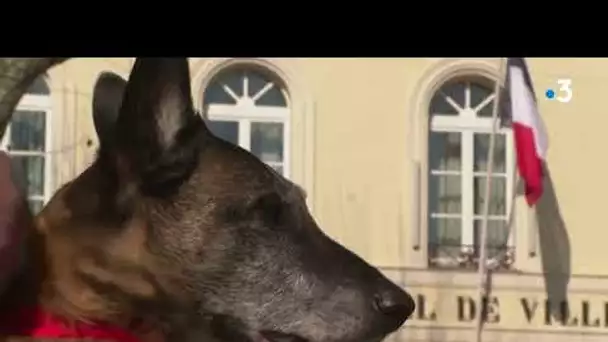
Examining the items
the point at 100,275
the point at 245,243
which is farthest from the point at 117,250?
the point at 245,243

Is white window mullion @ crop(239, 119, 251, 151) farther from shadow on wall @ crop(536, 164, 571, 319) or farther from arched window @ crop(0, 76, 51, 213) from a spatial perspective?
shadow on wall @ crop(536, 164, 571, 319)

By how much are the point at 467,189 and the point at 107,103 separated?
1013mm

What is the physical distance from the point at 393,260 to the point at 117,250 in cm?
73

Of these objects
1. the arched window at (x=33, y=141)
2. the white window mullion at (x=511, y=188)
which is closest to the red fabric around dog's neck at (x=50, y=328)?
the arched window at (x=33, y=141)

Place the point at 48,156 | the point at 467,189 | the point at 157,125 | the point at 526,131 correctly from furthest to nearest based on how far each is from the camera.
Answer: the point at 467,189 < the point at 526,131 < the point at 48,156 < the point at 157,125

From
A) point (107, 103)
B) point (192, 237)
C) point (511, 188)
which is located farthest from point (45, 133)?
point (511, 188)

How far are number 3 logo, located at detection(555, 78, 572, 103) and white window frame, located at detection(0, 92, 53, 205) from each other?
4.48 ft

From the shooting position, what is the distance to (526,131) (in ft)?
12.7

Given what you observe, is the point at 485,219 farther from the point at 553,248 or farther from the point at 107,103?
the point at 107,103

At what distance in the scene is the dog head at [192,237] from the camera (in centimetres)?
363

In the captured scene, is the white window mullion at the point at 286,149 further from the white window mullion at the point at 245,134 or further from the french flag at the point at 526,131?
the french flag at the point at 526,131

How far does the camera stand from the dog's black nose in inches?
146
